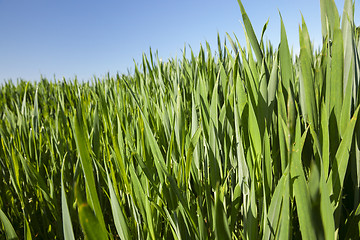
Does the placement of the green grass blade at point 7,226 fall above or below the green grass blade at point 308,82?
below

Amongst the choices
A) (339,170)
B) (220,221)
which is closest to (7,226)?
(220,221)

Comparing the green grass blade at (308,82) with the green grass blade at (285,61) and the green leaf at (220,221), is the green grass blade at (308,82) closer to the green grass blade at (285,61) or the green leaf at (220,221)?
the green grass blade at (285,61)

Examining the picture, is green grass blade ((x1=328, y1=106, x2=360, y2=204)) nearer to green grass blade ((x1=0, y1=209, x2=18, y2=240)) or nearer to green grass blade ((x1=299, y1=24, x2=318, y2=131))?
green grass blade ((x1=299, y1=24, x2=318, y2=131))

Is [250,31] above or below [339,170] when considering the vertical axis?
above

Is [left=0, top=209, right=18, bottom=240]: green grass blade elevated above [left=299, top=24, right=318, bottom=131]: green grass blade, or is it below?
below

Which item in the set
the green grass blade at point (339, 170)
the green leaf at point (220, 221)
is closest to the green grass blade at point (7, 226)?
the green leaf at point (220, 221)

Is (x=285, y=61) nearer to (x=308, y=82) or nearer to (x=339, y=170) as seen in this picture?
(x=308, y=82)

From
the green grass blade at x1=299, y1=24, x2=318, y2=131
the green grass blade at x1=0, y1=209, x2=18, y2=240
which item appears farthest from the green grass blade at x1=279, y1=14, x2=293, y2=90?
the green grass blade at x1=0, y1=209, x2=18, y2=240

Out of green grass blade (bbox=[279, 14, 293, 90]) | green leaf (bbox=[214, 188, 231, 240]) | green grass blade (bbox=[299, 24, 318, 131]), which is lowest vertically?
green leaf (bbox=[214, 188, 231, 240])

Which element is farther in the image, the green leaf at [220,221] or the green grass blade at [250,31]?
the green grass blade at [250,31]

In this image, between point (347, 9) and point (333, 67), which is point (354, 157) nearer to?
point (333, 67)

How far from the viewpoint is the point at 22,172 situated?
37.8 inches

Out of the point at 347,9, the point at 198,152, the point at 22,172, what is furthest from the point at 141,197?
the point at 22,172

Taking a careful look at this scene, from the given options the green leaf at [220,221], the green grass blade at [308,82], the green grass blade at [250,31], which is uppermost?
the green grass blade at [250,31]
